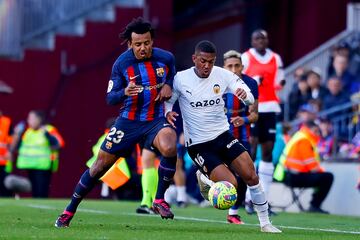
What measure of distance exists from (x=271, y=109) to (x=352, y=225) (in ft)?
9.22

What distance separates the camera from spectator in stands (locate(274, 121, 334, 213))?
21781 mm

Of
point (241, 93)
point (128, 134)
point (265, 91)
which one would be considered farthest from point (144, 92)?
point (265, 91)

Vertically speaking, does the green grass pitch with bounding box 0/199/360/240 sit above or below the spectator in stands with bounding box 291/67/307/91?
below

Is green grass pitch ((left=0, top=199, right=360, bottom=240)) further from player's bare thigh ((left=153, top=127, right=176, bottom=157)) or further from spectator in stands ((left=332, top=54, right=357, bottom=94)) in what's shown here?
spectator in stands ((left=332, top=54, right=357, bottom=94))

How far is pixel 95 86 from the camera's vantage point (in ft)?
97.2

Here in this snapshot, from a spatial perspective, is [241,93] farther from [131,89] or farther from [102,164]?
[102,164]

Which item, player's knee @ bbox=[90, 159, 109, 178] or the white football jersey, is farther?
the white football jersey

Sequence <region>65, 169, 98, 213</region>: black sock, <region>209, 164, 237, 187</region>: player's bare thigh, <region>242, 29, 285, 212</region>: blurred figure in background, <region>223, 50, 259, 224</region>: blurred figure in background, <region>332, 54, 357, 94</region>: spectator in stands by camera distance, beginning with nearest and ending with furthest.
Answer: <region>65, 169, 98, 213</region>: black sock < <region>209, 164, 237, 187</region>: player's bare thigh < <region>223, 50, 259, 224</region>: blurred figure in background < <region>242, 29, 285, 212</region>: blurred figure in background < <region>332, 54, 357, 94</region>: spectator in stands

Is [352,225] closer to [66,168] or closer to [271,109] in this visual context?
[271,109]

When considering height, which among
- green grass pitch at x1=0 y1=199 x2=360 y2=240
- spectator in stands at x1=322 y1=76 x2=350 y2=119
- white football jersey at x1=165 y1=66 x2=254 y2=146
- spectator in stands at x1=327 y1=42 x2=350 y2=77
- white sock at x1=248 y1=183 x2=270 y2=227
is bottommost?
green grass pitch at x1=0 y1=199 x2=360 y2=240

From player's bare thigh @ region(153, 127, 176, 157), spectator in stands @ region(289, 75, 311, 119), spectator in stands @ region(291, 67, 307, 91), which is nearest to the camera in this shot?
player's bare thigh @ region(153, 127, 176, 157)

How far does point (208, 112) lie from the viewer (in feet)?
43.9

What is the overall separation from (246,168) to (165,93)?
1205 mm

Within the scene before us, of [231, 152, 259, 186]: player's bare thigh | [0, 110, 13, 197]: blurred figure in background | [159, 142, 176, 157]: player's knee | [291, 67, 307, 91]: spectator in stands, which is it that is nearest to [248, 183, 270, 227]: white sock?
[231, 152, 259, 186]: player's bare thigh
